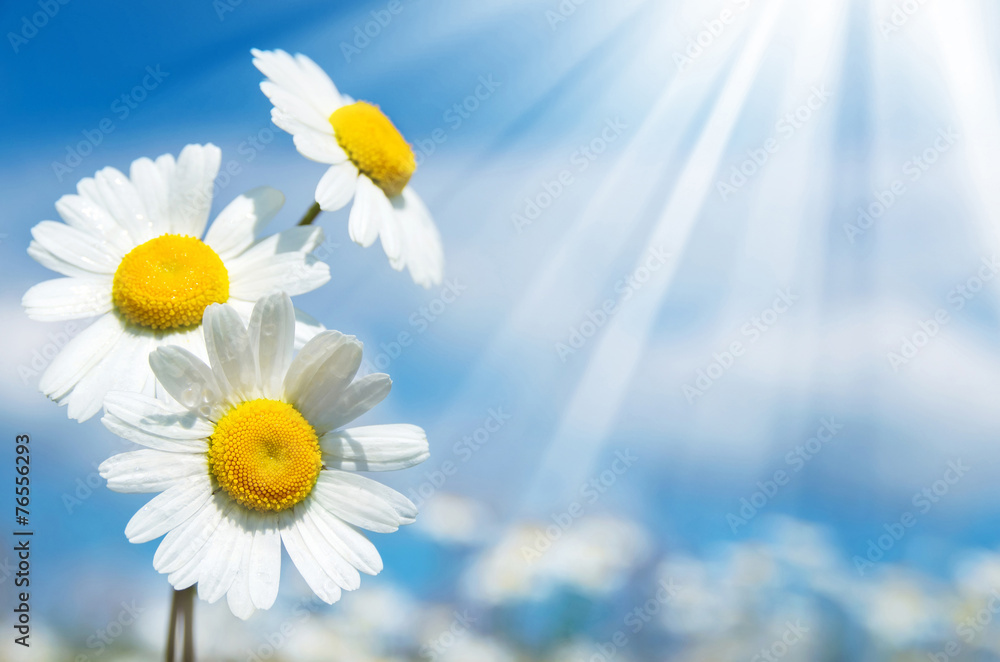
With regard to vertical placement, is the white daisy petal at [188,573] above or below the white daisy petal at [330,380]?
below

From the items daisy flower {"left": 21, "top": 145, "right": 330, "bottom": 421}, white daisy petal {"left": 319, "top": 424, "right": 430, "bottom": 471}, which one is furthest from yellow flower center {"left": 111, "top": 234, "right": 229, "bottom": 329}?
white daisy petal {"left": 319, "top": 424, "right": 430, "bottom": 471}

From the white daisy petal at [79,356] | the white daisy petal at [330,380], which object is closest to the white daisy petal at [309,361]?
the white daisy petal at [330,380]

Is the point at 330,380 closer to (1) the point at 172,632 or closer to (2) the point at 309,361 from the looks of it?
(2) the point at 309,361

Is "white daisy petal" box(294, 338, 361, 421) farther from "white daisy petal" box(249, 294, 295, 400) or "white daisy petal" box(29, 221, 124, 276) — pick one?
"white daisy petal" box(29, 221, 124, 276)

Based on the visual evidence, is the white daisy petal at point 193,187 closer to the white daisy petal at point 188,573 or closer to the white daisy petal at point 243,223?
the white daisy petal at point 243,223

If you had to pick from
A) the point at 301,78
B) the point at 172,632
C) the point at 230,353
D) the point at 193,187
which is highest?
the point at 301,78

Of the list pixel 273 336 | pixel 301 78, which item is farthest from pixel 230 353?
pixel 301 78
